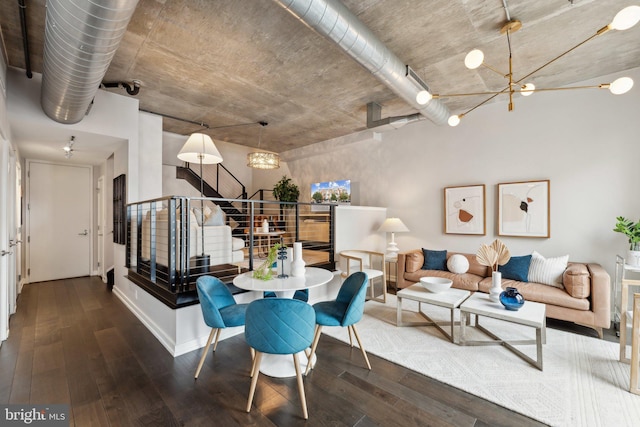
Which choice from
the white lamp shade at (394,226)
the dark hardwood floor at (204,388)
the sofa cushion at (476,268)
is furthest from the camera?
the white lamp shade at (394,226)

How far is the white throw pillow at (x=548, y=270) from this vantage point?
3.65m

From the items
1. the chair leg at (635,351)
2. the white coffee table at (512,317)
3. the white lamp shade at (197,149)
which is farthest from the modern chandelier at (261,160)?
the chair leg at (635,351)

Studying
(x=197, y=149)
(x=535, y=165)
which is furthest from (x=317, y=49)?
(x=535, y=165)

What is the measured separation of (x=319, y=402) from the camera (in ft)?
6.64

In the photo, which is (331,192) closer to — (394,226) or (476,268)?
(394,226)

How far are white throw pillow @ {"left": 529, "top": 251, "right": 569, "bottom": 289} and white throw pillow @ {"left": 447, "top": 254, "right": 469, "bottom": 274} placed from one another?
823 mm

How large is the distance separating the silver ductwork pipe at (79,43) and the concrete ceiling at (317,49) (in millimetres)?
634

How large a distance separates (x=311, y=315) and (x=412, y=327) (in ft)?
6.49

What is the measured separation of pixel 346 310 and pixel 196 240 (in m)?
2.32

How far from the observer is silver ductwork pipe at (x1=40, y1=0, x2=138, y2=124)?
5.44ft

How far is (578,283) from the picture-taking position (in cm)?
326

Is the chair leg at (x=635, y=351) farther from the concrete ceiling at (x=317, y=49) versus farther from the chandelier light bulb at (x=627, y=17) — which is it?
the concrete ceiling at (x=317, y=49)

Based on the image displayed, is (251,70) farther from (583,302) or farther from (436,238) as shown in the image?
(583,302)

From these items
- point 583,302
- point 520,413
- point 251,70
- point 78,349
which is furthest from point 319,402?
point 251,70
